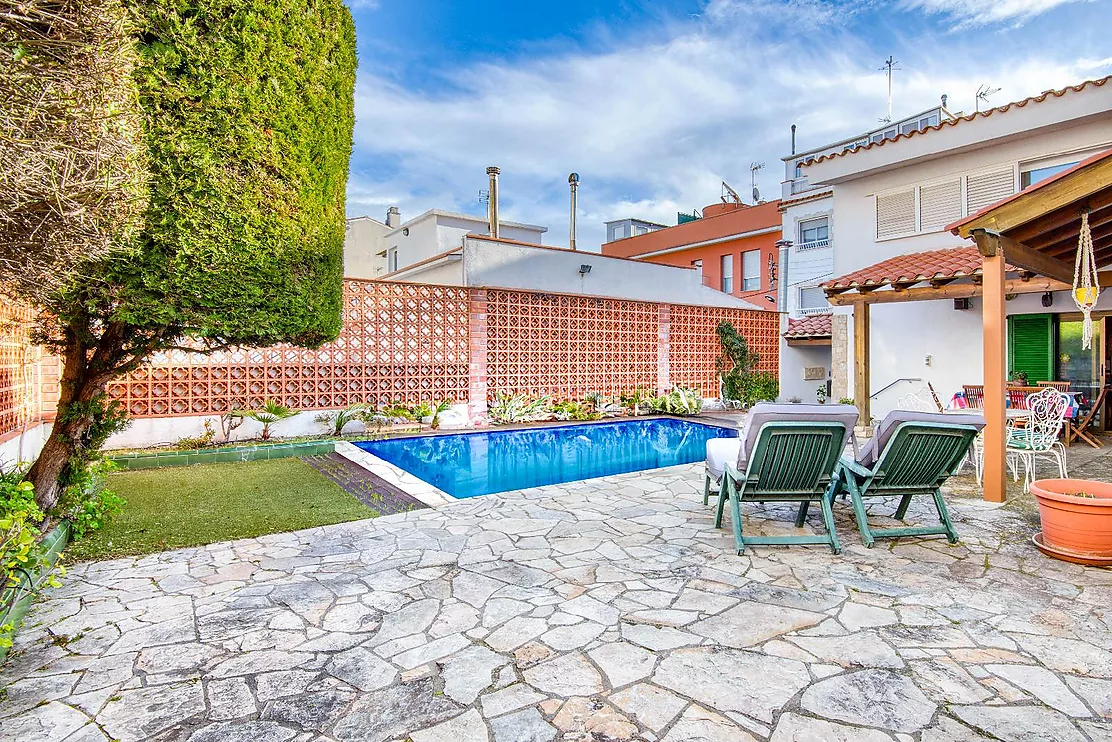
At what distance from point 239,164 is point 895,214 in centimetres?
1237

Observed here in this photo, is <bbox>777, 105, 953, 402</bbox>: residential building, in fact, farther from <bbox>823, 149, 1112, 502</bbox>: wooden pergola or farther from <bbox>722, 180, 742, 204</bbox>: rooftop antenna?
<bbox>823, 149, 1112, 502</bbox>: wooden pergola

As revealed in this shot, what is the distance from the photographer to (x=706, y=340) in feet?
56.1

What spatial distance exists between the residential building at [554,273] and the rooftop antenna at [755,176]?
33.2 ft

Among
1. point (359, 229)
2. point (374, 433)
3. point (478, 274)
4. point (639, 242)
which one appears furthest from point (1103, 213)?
point (359, 229)

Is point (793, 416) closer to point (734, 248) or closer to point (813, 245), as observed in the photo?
point (813, 245)

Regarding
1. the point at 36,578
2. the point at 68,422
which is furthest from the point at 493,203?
the point at 36,578

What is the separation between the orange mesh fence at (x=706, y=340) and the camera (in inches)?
653

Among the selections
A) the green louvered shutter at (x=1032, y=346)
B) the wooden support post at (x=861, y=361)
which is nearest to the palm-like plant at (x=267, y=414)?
the wooden support post at (x=861, y=361)

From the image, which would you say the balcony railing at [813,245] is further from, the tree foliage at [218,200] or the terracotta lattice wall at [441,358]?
the tree foliage at [218,200]

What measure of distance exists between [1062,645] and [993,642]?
0.33 metres

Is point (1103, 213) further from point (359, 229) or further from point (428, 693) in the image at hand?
point (359, 229)

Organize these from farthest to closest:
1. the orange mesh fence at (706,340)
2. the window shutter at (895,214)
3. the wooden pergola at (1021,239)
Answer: the orange mesh fence at (706,340), the window shutter at (895,214), the wooden pergola at (1021,239)

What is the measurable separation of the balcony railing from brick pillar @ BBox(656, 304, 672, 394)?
279 inches

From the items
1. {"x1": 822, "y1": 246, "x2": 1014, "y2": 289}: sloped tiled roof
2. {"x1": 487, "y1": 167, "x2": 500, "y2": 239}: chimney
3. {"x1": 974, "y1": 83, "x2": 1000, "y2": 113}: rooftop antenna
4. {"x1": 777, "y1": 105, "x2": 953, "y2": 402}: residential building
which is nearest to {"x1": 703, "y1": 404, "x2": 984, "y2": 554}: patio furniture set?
{"x1": 822, "y1": 246, "x2": 1014, "y2": 289}: sloped tiled roof
